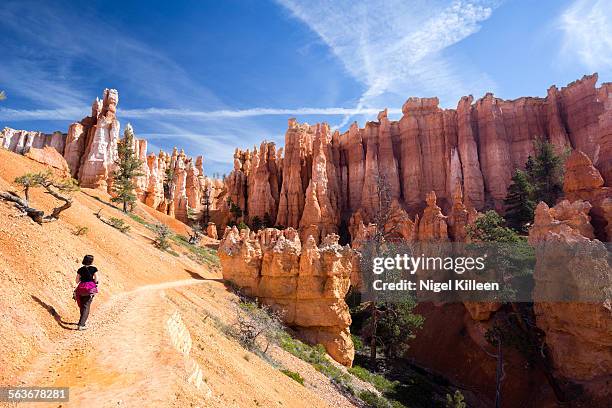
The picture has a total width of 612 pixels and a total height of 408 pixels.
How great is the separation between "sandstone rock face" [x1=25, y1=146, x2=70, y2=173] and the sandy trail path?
38592 millimetres

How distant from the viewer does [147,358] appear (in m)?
7.15

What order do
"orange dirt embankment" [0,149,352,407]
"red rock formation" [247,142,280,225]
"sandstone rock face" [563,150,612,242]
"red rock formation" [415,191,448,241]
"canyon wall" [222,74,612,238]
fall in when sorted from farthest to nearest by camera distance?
"red rock formation" [247,142,280,225], "canyon wall" [222,74,612,238], "red rock formation" [415,191,448,241], "sandstone rock face" [563,150,612,242], "orange dirt embankment" [0,149,352,407]

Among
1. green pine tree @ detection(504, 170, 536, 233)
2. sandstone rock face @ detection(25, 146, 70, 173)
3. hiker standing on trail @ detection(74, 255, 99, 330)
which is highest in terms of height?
sandstone rock face @ detection(25, 146, 70, 173)

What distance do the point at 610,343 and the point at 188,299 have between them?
1992 centimetres

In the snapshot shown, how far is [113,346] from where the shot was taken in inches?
312

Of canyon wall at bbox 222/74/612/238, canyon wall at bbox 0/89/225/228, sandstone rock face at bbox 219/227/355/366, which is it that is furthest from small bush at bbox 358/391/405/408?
canyon wall at bbox 0/89/225/228

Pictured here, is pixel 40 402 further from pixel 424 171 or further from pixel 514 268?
pixel 424 171

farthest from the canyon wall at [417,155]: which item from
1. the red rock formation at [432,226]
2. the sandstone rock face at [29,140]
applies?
the sandstone rock face at [29,140]

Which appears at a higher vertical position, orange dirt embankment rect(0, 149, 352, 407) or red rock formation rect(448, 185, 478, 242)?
red rock formation rect(448, 185, 478, 242)

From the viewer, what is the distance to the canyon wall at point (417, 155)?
47.3 meters

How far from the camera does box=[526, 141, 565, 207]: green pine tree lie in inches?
1449

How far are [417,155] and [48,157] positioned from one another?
46.9m

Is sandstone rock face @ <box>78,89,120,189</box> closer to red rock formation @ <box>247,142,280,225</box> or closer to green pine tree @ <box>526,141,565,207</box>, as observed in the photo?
red rock formation @ <box>247,142,280,225</box>

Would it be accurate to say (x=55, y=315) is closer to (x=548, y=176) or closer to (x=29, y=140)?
(x=548, y=176)
